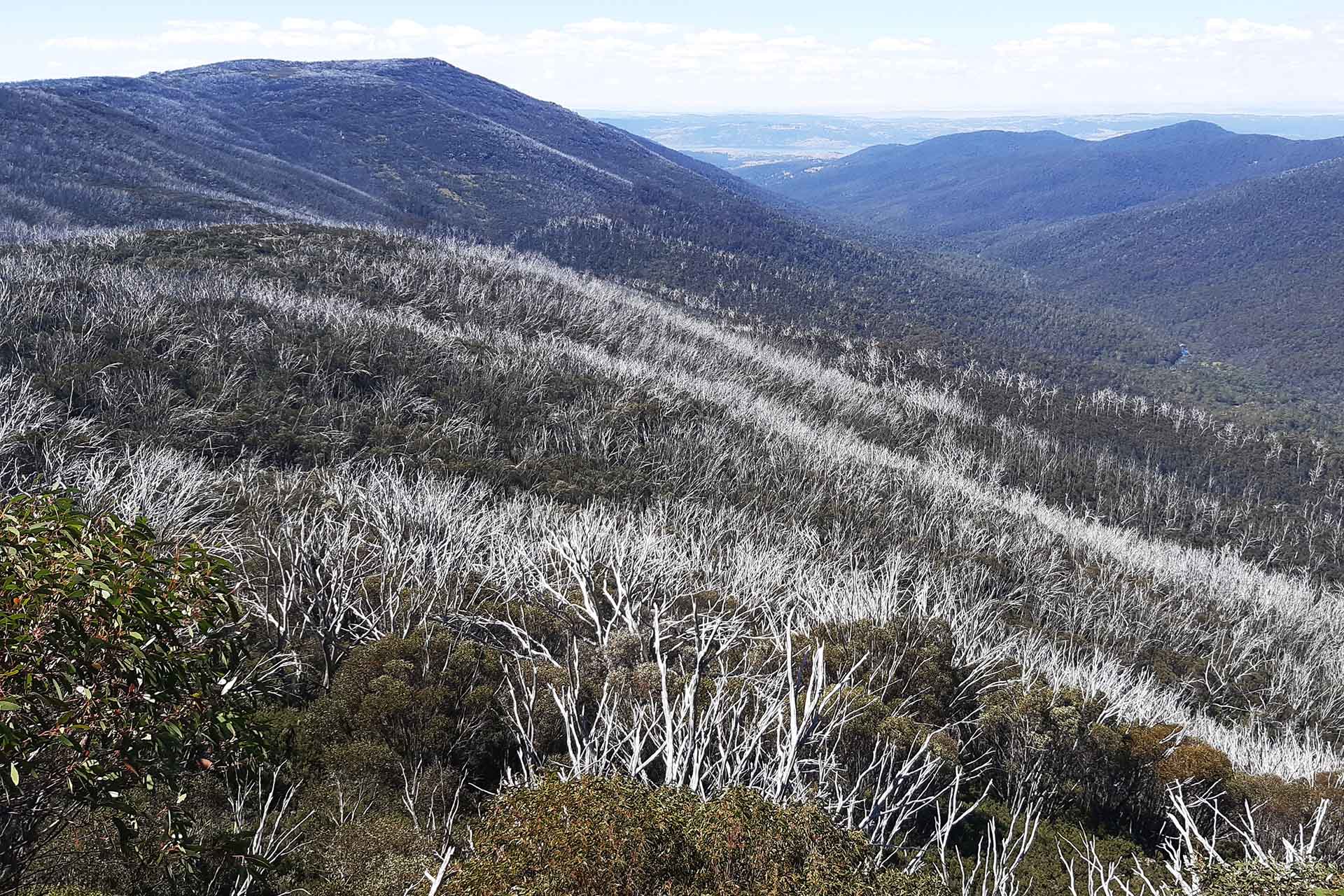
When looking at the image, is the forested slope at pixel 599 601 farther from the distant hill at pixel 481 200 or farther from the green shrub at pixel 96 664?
the distant hill at pixel 481 200

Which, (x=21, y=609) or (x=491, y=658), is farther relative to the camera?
(x=491, y=658)

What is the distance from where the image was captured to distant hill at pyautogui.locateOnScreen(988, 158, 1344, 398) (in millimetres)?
79188

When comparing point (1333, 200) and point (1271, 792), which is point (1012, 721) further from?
point (1333, 200)

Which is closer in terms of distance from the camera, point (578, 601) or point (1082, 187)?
point (578, 601)

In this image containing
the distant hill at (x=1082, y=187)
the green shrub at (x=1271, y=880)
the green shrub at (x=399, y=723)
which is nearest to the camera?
the green shrub at (x=1271, y=880)

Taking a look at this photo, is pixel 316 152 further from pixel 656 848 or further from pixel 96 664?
pixel 656 848

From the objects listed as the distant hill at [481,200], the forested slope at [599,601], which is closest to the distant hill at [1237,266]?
the distant hill at [481,200]

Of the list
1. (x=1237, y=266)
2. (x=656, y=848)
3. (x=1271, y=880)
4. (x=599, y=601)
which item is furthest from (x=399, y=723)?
(x=1237, y=266)

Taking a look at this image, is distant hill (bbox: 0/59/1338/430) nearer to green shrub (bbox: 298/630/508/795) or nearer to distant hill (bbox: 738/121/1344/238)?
green shrub (bbox: 298/630/508/795)

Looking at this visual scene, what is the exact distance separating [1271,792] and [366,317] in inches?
763

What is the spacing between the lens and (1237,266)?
9869 centimetres

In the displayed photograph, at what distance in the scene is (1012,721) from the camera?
612 cm

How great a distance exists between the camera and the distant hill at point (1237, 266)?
3118 inches

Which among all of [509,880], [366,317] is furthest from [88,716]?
[366,317]
